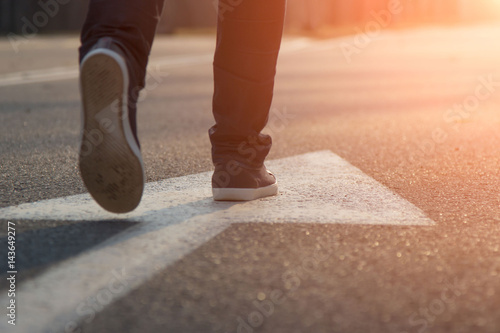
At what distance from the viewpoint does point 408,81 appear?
7.19 meters

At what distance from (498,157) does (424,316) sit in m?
1.91

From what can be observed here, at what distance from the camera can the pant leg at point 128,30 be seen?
1.93 m

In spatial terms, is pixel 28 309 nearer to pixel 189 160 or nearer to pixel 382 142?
pixel 189 160

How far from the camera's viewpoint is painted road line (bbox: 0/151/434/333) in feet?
4.67

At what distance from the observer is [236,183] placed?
2.23 m

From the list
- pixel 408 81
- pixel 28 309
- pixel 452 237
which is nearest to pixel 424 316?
pixel 452 237

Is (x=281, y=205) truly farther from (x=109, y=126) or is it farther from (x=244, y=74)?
(x=109, y=126)

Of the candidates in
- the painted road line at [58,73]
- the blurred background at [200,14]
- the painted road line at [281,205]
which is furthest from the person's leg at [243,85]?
the blurred background at [200,14]

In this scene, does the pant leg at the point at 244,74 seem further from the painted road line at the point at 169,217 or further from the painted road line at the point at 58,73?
the painted road line at the point at 58,73

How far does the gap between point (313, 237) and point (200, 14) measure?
92.7 ft

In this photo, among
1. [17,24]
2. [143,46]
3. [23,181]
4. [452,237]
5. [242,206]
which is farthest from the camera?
[17,24]

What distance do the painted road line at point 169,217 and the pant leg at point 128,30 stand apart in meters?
0.29

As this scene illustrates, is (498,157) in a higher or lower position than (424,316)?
lower

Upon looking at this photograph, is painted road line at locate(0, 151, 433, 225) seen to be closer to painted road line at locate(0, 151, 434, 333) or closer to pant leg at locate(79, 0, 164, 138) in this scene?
painted road line at locate(0, 151, 434, 333)
